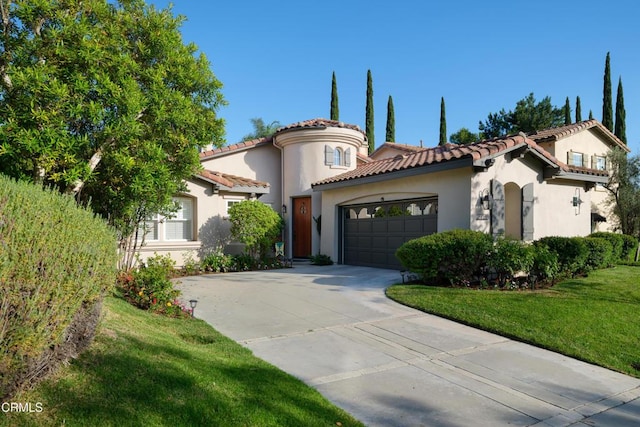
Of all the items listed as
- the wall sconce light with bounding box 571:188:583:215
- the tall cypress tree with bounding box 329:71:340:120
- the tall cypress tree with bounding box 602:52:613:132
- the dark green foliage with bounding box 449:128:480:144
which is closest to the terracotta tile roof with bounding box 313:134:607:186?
the wall sconce light with bounding box 571:188:583:215

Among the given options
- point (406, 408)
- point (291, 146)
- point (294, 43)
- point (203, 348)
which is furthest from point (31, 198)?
point (291, 146)

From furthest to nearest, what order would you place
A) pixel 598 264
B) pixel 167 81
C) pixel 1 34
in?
pixel 598 264
pixel 167 81
pixel 1 34

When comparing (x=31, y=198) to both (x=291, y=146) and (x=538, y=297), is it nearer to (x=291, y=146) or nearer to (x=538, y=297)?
(x=538, y=297)

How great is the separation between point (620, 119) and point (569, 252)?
2992cm

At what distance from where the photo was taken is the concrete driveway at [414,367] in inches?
158

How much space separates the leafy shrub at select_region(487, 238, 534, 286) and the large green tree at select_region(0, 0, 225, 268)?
24.1 ft

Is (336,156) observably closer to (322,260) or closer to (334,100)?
(322,260)

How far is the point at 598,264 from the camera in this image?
472 inches

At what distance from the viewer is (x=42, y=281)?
9.42 ft

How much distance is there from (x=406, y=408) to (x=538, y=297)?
5.70 metres

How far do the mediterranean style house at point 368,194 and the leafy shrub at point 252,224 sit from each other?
0.86 meters

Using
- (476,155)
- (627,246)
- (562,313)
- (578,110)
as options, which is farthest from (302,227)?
(578,110)

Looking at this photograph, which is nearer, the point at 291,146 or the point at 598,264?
the point at 598,264

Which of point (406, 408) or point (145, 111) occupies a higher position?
point (145, 111)
